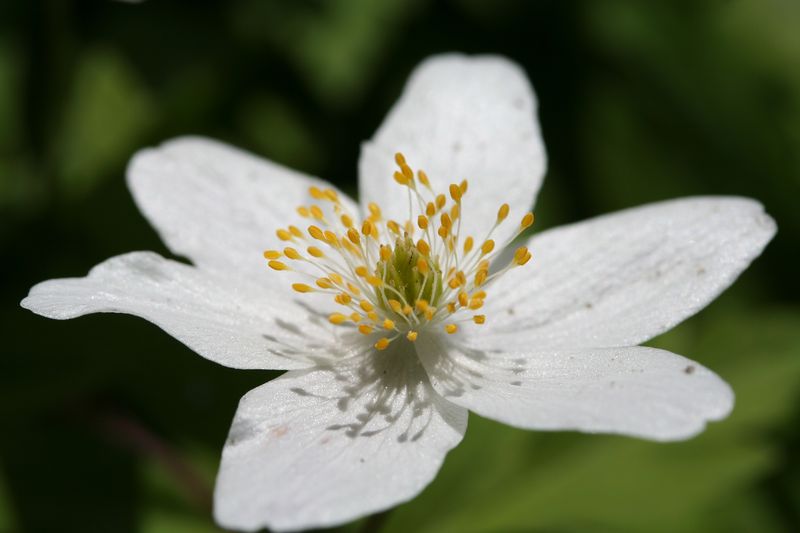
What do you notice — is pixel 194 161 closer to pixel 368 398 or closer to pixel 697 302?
pixel 368 398

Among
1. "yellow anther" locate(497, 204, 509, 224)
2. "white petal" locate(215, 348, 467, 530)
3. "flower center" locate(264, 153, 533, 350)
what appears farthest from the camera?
"yellow anther" locate(497, 204, 509, 224)

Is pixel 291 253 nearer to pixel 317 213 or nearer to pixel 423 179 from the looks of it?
pixel 317 213

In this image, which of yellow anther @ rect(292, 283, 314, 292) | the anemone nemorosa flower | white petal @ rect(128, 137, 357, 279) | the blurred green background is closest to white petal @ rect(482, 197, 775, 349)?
the anemone nemorosa flower

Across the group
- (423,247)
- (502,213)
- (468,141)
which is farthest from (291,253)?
(468,141)

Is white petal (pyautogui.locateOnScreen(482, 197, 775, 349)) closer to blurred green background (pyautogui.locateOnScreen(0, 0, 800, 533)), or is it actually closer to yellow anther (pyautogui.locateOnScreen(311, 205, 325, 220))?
yellow anther (pyautogui.locateOnScreen(311, 205, 325, 220))

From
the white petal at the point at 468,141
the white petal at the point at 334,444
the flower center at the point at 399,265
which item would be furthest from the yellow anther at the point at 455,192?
the white petal at the point at 334,444

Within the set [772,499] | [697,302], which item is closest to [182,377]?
[697,302]

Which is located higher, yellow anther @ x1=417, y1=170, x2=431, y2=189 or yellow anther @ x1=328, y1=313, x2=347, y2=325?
yellow anther @ x1=417, y1=170, x2=431, y2=189
